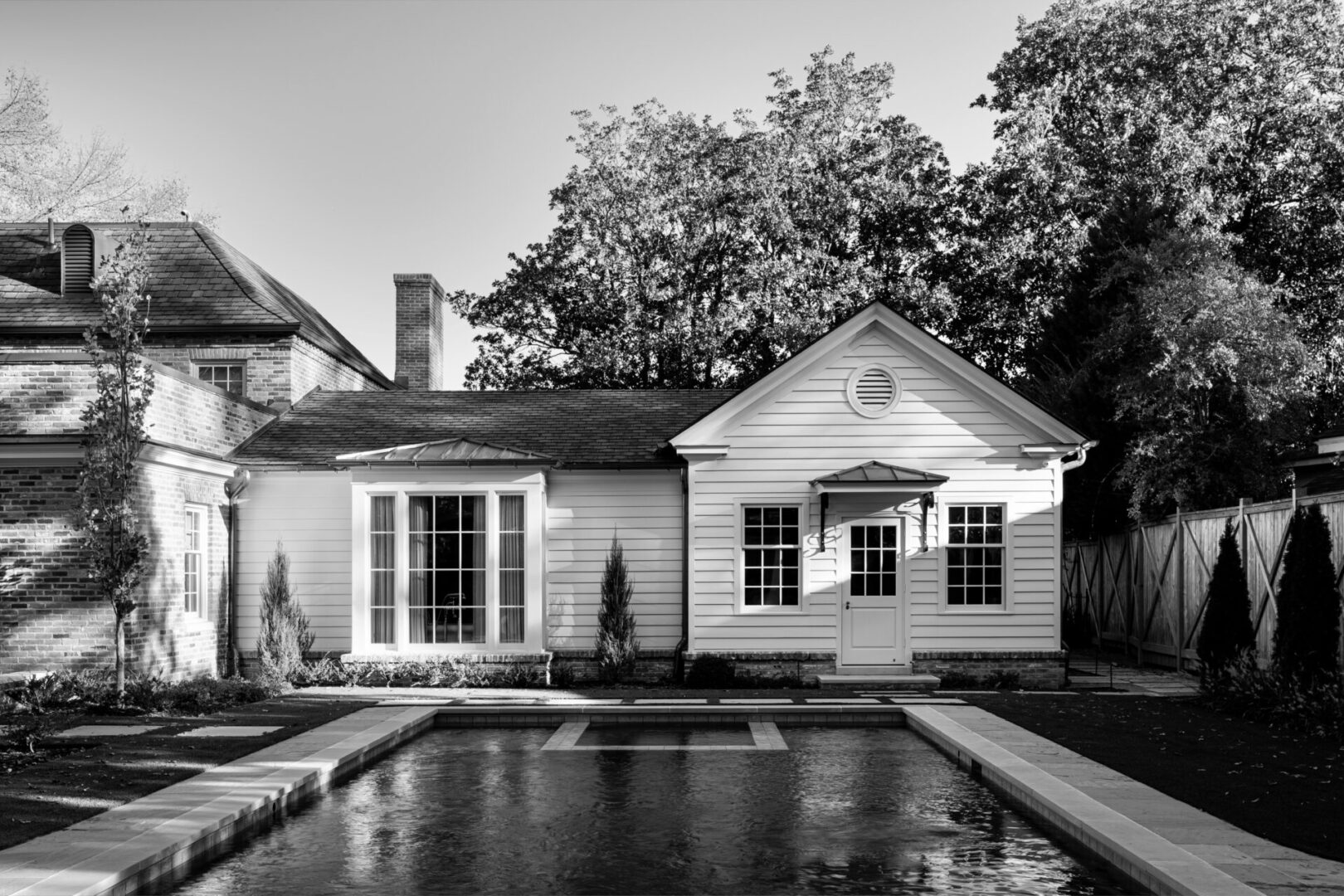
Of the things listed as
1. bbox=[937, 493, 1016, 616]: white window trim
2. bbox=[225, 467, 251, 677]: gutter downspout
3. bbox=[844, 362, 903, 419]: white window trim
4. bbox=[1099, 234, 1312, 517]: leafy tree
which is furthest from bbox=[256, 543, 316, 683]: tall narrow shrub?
bbox=[1099, 234, 1312, 517]: leafy tree

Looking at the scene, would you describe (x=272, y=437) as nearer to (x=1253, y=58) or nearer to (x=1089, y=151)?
(x=1089, y=151)

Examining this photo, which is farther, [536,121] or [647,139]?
[647,139]

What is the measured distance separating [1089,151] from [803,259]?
7631mm

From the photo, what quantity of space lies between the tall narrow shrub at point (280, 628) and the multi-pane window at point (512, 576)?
2928 millimetres

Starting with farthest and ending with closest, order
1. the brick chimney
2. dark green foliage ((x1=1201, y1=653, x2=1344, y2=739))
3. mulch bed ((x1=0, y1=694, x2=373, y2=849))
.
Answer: the brick chimney < dark green foliage ((x1=1201, y1=653, x2=1344, y2=739)) < mulch bed ((x1=0, y1=694, x2=373, y2=849))

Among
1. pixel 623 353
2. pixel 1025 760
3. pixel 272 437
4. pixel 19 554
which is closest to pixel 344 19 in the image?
pixel 272 437

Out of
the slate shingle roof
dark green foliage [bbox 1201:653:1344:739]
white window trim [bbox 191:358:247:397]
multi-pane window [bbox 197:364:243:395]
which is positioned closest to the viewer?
dark green foliage [bbox 1201:653:1344:739]

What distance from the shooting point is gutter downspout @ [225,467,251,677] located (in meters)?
18.5

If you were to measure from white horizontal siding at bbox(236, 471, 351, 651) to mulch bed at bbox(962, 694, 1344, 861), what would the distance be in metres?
9.19

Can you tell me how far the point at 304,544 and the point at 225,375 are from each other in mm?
5562

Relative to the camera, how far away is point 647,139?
35.2m

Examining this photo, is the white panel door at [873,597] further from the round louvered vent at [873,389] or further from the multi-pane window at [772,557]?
the round louvered vent at [873,389]

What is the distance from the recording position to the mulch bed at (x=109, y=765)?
8414mm

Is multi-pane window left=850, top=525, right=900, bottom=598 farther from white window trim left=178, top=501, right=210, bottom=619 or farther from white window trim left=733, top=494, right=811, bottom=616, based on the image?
white window trim left=178, top=501, right=210, bottom=619
